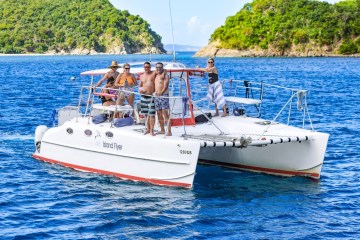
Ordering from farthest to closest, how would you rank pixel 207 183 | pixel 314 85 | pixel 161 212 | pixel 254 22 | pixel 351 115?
pixel 254 22
pixel 314 85
pixel 351 115
pixel 207 183
pixel 161 212

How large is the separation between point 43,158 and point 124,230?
6.33 m

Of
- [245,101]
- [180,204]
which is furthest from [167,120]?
[245,101]

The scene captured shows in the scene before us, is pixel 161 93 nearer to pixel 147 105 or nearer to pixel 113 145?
pixel 147 105

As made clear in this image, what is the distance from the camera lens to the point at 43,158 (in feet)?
59.7

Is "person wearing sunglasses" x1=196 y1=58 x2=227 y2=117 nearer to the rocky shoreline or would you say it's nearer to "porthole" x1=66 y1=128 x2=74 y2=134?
"porthole" x1=66 y1=128 x2=74 y2=134

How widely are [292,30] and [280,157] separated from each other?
425 ft

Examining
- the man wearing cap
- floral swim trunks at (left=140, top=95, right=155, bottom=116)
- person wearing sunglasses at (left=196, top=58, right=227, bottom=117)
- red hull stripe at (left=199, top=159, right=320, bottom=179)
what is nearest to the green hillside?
person wearing sunglasses at (left=196, top=58, right=227, bottom=117)

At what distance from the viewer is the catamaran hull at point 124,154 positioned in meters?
14.8

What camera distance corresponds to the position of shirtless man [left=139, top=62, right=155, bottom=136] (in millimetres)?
15477

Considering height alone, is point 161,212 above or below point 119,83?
below

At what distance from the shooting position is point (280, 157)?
16.6 m

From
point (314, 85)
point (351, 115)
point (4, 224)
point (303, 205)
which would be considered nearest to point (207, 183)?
point (303, 205)

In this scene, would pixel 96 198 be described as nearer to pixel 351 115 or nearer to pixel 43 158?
pixel 43 158

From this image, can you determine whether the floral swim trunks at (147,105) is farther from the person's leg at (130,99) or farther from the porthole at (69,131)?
the porthole at (69,131)
